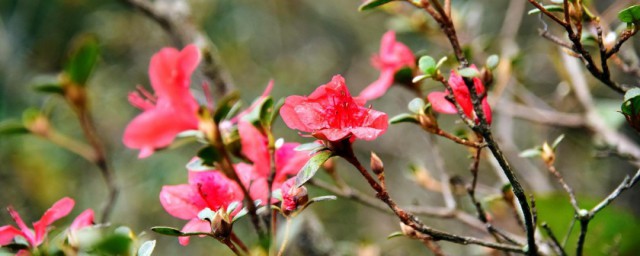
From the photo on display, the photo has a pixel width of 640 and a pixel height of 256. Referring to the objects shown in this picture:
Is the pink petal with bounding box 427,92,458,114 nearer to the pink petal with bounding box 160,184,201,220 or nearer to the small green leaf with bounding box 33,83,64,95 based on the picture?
the pink petal with bounding box 160,184,201,220

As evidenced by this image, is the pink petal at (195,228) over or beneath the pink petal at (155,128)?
beneath

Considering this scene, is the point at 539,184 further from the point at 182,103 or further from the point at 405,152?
the point at 405,152

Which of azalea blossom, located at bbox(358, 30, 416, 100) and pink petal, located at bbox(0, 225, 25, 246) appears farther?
azalea blossom, located at bbox(358, 30, 416, 100)

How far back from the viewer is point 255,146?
0.69 m

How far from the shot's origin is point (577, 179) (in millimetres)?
2082

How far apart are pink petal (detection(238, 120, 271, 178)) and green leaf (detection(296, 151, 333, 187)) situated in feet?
0.21

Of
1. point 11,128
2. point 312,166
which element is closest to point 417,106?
point 312,166

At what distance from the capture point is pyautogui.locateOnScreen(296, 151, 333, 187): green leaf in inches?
25.0

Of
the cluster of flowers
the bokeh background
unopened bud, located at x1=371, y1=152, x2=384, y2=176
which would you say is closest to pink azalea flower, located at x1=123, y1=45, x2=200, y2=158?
the cluster of flowers

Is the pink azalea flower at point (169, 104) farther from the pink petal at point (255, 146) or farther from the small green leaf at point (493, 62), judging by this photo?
the small green leaf at point (493, 62)

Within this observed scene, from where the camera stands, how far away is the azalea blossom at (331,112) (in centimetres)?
66

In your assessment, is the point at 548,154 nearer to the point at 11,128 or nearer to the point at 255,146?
the point at 255,146

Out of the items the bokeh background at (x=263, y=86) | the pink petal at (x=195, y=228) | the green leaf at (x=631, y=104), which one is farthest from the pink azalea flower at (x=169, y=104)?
the bokeh background at (x=263, y=86)

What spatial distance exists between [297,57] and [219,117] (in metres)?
3.18
